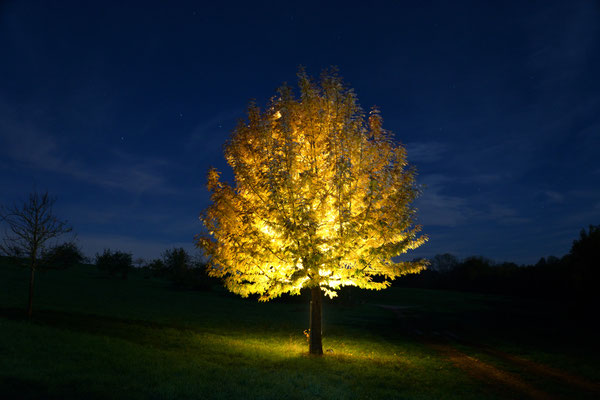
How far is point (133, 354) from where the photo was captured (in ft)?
44.6

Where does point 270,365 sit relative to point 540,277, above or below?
below

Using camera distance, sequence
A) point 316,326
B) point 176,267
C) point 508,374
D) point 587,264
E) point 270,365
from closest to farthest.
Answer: point 270,365
point 508,374
point 316,326
point 587,264
point 176,267

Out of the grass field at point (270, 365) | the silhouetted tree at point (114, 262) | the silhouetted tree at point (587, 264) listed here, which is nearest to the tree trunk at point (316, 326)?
the grass field at point (270, 365)

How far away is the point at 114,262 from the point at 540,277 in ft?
261

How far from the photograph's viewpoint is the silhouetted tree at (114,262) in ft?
244

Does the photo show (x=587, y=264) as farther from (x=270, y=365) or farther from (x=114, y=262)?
(x=114, y=262)

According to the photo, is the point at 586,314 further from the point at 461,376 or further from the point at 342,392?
the point at 342,392

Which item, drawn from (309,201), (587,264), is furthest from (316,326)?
(587,264)

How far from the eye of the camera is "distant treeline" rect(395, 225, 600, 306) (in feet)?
145

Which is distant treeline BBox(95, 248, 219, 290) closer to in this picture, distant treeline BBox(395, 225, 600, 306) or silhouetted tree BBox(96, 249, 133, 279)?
silhouetted tree BBox(96, 249, 133, 279)

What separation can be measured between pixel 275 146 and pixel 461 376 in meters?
11.0

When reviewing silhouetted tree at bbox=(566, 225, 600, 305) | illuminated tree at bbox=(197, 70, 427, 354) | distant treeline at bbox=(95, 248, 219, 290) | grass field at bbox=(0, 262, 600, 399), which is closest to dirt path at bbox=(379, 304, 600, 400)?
grass field at bbox=(0, 262, 600, 399)

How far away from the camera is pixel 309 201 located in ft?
46.1

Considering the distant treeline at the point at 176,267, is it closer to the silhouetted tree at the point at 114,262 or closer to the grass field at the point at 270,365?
the silhouetted tree at the point at 114,262
